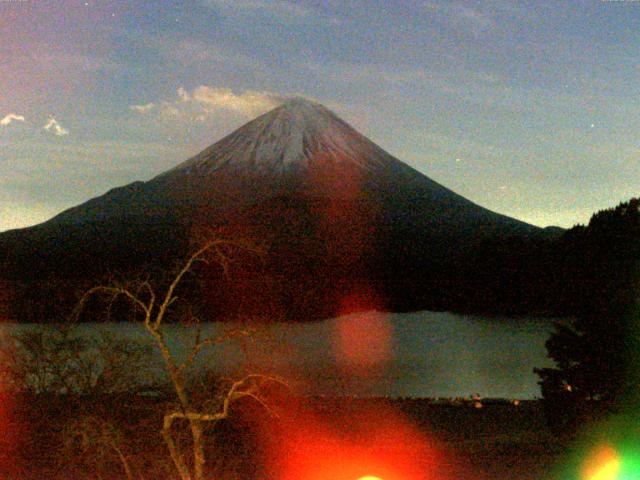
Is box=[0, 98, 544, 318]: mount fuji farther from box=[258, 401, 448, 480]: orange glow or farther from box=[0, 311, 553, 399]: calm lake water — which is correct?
box=[258, 401, 448, 480]: orange glow

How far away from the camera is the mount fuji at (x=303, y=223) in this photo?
6419 centimetres

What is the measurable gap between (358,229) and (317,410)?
75999 mm

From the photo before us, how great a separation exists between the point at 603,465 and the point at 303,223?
78442mm

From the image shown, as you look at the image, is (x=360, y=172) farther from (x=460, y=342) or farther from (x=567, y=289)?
(x=567, y=289)

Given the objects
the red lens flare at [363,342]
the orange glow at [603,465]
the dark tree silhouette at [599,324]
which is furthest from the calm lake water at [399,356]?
the orange glow at [603,465]

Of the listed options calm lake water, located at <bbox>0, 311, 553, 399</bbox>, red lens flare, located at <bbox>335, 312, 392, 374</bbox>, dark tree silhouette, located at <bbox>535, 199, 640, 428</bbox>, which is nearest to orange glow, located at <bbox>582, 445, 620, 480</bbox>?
dark tree silhouette, located at <bbox>535, 199, 640, 428</bbox>

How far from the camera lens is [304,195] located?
88438 mm

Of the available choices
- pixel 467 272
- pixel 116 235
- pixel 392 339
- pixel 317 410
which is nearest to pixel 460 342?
pixel 392 339

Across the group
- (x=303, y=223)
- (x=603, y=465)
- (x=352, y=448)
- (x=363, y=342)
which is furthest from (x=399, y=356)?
(x=303, y=223)

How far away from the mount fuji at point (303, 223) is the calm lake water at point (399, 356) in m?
17.5

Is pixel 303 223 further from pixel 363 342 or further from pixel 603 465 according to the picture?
pixel 603 465

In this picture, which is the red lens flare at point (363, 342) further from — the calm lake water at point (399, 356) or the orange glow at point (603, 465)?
the orange glow at point (603, 465)

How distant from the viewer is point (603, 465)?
8359mm

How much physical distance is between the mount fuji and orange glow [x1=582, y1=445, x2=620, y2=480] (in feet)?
150
